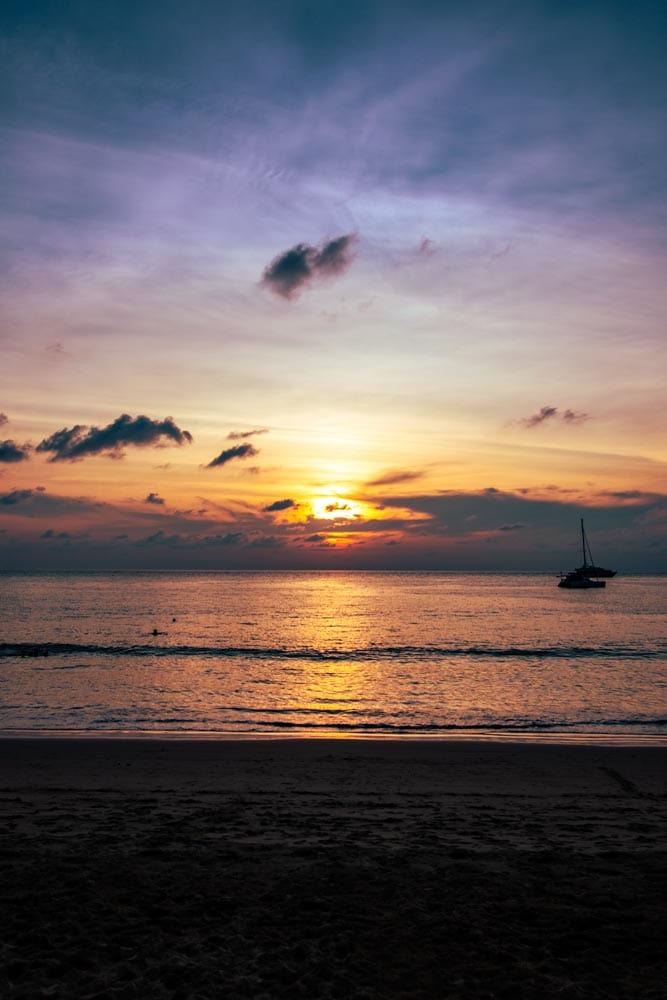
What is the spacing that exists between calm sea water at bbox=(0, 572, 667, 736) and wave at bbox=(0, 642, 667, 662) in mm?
201

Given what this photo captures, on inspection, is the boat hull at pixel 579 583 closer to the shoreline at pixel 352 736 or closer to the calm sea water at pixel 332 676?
the calm sea water at pixel 332 676

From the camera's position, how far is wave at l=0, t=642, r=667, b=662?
4666 centimetres

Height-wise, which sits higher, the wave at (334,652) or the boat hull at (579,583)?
the wave at (334,652)

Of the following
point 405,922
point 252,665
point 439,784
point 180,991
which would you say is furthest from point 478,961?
point 252,665

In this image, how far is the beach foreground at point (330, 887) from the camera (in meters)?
6.61

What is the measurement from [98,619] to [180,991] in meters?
73.4

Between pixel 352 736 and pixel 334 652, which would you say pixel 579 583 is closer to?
pixel 334 652

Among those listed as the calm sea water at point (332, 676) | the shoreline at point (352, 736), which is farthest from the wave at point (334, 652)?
the shoreline at point (352, 736)

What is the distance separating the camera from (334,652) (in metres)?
49.9

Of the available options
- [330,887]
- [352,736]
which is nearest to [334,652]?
[352,736]

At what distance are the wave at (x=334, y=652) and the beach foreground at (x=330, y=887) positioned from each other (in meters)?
31.8

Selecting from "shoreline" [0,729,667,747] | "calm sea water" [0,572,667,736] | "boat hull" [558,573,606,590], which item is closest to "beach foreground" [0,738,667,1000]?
"shoreline" [0,729,667,747]

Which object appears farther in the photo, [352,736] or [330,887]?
[352,736]

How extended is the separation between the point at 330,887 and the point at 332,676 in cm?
3001
